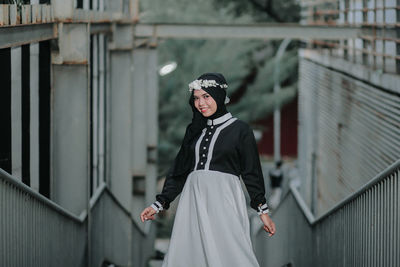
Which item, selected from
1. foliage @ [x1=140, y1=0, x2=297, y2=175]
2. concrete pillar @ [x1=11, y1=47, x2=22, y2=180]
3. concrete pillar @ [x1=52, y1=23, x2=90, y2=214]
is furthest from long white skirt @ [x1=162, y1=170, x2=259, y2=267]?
foliage @ [x1=140, y1=0, x2=297, y2=175]

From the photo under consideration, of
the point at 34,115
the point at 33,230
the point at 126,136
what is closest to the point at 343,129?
the point at 126,136

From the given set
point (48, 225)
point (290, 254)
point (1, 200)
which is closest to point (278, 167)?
point (290, 254)

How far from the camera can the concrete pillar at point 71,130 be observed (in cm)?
1089

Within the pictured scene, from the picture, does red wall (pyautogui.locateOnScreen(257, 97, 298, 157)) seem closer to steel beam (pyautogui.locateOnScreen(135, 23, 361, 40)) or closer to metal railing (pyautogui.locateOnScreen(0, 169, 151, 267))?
steel beam (pyautogui.locateOnScreen(135, 23, 361, 40))

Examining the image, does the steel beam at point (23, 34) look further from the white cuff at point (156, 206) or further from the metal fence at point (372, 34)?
the metal fence at point (372, 34)

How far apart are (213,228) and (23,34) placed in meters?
2.47

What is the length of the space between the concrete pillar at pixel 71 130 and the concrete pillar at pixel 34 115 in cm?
78

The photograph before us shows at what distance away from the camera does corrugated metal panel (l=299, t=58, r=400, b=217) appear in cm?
1235

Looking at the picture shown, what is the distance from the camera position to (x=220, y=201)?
23.2 ft

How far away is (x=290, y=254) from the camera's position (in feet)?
38.0

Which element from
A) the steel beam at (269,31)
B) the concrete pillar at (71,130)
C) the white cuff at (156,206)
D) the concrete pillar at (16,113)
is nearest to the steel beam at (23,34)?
the concrete pillar at (16,113)

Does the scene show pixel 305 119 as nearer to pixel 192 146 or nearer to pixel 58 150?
pixel 58 150

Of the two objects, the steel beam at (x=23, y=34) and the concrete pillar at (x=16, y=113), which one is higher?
the steel beam at (x=23, y=34)

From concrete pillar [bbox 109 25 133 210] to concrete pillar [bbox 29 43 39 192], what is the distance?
6.31 m
